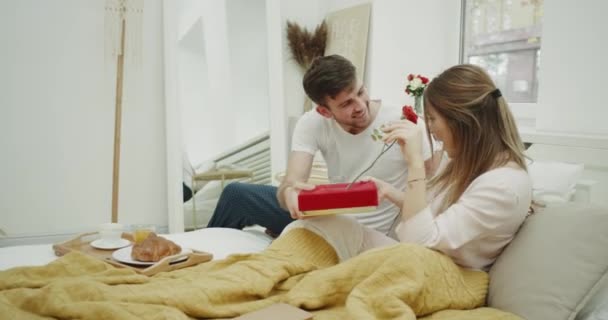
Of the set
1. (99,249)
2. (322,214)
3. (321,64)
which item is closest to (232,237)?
(99,249)

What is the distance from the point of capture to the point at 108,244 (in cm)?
193

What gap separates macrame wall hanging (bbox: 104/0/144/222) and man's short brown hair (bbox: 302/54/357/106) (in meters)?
1.82

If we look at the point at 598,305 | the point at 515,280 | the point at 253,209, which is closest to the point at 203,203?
the point at 253,209

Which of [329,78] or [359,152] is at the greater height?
[329,78]

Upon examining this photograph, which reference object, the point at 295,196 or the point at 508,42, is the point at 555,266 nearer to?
the point at 295,196

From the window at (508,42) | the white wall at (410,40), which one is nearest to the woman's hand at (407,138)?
the window at (508,42)

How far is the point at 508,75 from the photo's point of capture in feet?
9.98

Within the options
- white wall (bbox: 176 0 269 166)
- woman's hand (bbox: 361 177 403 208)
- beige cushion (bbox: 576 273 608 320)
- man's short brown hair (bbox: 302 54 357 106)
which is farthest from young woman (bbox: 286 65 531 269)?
white wall (bbox: 176 0 269 166)

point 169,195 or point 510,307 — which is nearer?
point 510,307

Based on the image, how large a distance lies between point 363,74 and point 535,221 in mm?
2335

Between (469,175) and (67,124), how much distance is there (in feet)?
9.09

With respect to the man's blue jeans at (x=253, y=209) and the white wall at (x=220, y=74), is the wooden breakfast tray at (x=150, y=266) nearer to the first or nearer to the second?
the man's blue jeans at (x=253, y=209)

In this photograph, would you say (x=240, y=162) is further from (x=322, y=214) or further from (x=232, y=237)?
(x=322, y=214)

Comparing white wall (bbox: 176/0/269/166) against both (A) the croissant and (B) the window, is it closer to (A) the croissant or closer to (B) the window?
(B) the window
